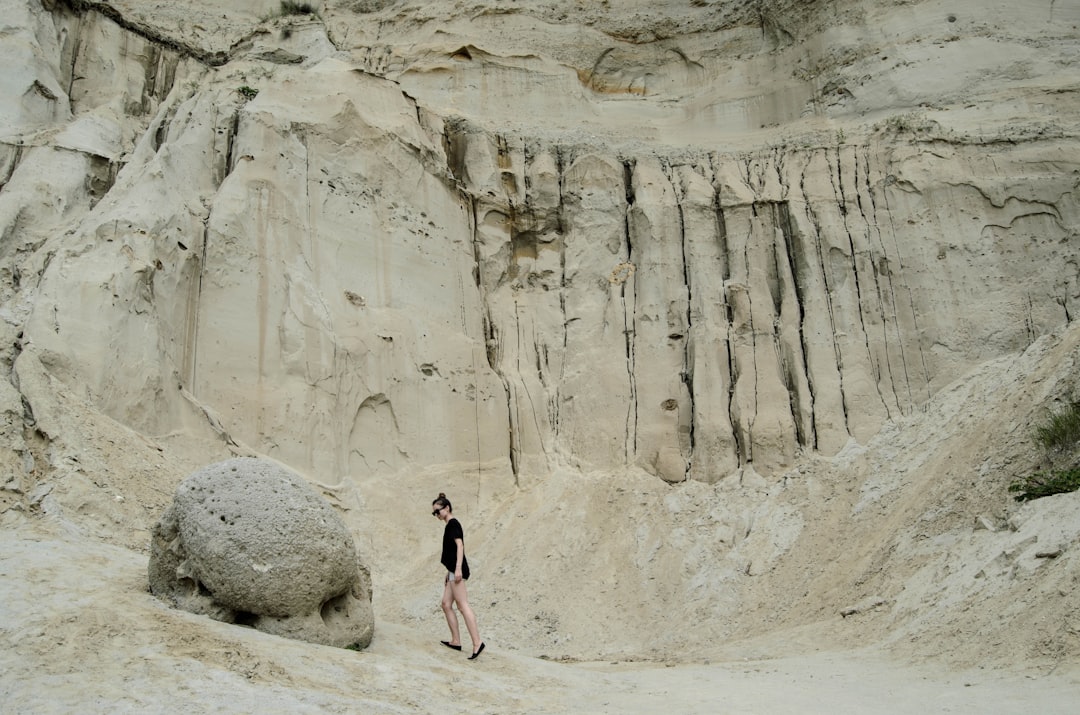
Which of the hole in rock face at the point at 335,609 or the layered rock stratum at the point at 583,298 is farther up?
the layered rock stratum at the point at 583,298

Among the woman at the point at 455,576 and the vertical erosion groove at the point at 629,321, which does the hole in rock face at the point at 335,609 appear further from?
the vertical erosion groove at the point at 629,321

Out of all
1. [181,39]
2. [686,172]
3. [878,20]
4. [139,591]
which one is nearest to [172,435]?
[139,591]

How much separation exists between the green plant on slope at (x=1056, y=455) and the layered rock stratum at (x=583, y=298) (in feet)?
1.09

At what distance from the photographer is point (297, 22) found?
25000mm

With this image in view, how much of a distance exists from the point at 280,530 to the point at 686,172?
620 inches

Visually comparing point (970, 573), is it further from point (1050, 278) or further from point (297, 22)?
point (297, 22)

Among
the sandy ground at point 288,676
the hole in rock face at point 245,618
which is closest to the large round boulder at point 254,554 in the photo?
the hole in rock face at point 245,618

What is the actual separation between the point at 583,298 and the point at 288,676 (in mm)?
14411

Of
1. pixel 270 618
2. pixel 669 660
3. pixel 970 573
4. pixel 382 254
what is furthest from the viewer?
pixel 382 254

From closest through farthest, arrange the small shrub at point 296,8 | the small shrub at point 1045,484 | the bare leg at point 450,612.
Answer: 1. the bare leg at point 450,612
2. the small shrub at point 1045,484
3. the small shrub at point 296,8

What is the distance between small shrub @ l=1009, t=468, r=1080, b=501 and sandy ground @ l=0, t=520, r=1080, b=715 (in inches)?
120

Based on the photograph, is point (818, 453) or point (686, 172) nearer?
point (818, 453)

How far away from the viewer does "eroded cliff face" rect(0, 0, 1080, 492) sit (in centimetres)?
1633

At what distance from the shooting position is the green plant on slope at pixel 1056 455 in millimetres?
10891
